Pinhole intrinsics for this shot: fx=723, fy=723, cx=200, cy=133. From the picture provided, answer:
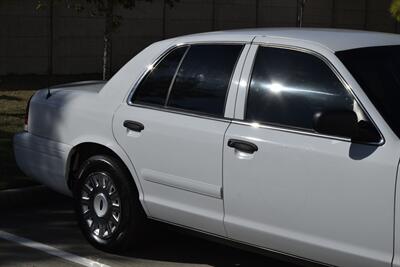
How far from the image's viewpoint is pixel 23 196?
707cm

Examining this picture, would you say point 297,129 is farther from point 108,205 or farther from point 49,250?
point 49,250

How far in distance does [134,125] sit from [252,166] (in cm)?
112

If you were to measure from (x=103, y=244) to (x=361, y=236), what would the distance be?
2245 millimetres

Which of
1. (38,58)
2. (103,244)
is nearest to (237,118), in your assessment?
(103,244)

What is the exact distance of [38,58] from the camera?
15617mm

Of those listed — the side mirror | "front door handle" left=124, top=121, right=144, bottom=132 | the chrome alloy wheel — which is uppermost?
the side mirror

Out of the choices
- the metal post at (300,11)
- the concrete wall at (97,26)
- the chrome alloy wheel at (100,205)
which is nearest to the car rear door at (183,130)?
the chrome alloy wheel at (100,205)

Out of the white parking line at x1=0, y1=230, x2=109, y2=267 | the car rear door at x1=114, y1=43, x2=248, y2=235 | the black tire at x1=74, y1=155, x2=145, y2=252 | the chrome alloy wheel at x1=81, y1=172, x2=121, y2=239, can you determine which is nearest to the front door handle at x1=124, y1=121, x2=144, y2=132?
the car rear door at x1=114, y1=43, x2=248, y2=235

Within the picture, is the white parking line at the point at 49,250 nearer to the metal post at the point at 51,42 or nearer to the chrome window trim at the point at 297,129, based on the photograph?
the chrome window trim at the point at 297,129

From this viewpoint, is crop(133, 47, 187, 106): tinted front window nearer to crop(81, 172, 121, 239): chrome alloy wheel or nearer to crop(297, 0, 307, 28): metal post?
crop(81, 172, 121, 239): chrome alloy wheel

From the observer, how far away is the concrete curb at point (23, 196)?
6.95 metres

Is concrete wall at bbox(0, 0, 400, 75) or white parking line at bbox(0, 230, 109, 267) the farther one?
concrete wall at bbox(0, 0, 400, 75)

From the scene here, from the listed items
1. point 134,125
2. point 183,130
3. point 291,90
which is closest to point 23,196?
point 134,125

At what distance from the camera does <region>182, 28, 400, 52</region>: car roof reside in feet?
15.0
